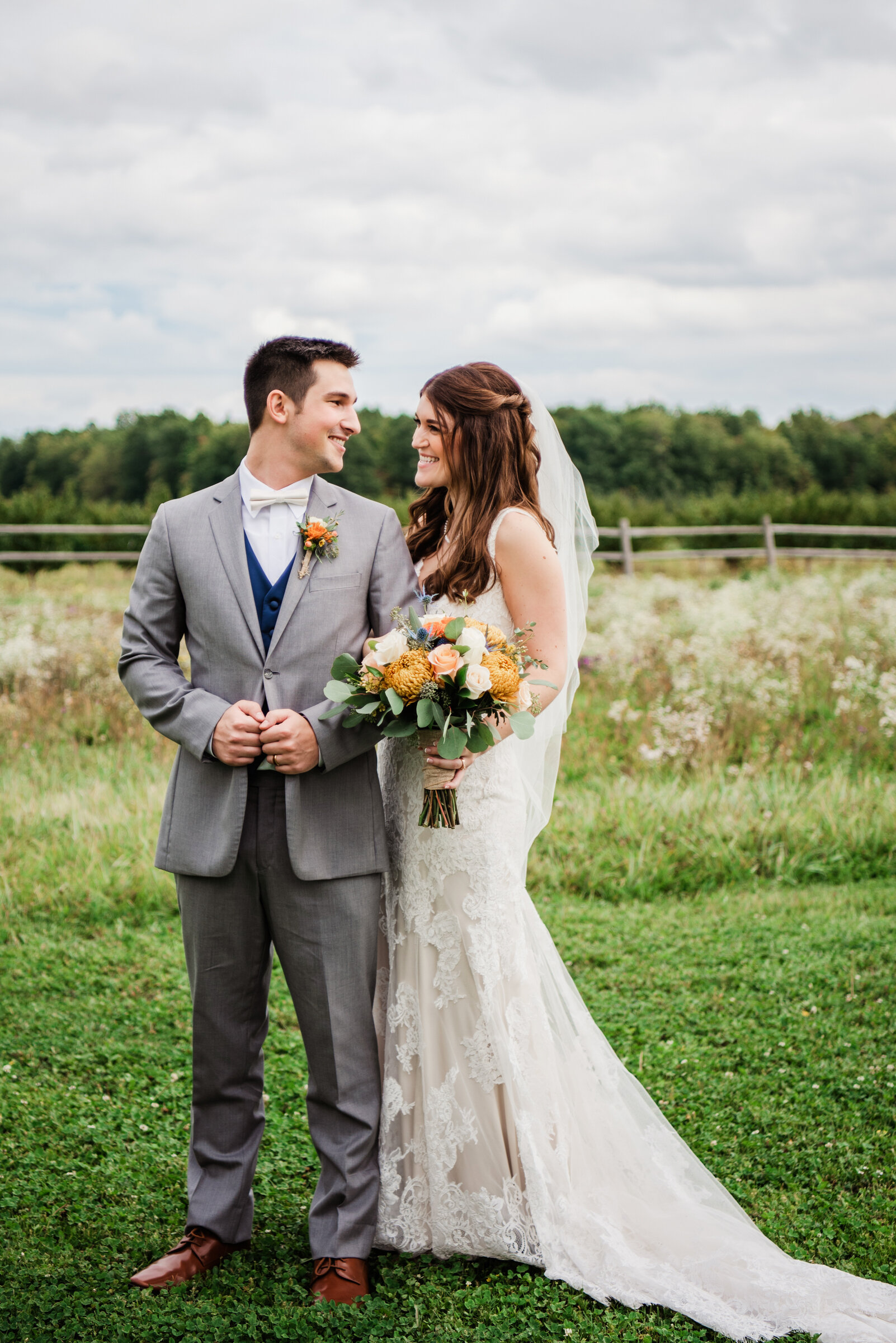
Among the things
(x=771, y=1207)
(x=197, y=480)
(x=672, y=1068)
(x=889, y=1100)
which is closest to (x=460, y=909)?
(x=771, y=1207)

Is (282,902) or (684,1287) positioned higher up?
(282,902)

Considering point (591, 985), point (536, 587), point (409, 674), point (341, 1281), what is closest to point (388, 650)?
point (409, 674)

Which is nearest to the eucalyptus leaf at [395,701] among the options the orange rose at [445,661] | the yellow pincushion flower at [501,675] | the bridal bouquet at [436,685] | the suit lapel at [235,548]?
the bridal bouquet at [436,685]

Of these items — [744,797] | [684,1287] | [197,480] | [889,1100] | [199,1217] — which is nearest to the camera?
[684,1287]

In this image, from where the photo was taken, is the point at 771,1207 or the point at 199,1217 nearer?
the point at 199,1217

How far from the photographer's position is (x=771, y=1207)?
351 centimetres

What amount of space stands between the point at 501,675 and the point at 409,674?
253mm

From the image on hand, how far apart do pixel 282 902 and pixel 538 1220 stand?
1.23 m

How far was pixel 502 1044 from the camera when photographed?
123 inches

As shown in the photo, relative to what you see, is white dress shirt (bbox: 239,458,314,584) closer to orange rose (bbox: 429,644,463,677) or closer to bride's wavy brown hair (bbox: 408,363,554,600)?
bride's wavy brown hair (bbox: 408,363,554,600)

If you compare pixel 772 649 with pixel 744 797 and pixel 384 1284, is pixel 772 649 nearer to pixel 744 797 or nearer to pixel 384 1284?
pixel 744 797

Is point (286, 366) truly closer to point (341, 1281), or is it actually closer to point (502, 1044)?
point (502, 1044)

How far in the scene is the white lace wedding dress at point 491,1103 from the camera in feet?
10.2

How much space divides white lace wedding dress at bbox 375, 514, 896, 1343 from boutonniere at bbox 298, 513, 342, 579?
47cm
